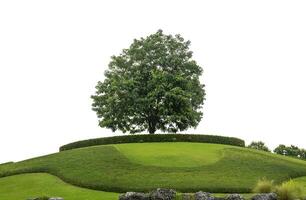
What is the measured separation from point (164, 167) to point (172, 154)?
3.45m

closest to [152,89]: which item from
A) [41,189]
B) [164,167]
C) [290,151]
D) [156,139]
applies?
[156,139]

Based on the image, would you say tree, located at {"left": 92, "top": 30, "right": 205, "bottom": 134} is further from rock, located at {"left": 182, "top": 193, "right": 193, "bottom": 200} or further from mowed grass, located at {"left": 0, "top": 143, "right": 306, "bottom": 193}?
rock, located at {"left": 182, "top": 193, "right": 193, "bottom": 200}

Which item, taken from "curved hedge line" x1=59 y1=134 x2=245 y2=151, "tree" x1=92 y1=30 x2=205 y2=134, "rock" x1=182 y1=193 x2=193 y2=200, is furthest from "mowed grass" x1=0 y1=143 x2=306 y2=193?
"tree" x1=92 y1=30 x2=205 y2=134

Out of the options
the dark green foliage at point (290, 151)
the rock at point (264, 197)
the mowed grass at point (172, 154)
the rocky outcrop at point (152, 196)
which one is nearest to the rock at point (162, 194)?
the rocky outcrop at point (152, 196)

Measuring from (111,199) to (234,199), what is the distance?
8.14 meters

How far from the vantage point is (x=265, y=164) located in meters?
43.9

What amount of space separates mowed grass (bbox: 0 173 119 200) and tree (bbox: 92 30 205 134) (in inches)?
Result: 805

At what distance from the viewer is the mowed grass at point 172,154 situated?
41781 mm

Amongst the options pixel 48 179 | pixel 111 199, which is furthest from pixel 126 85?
pixel 111 199

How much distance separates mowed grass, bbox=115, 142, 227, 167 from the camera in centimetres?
4178

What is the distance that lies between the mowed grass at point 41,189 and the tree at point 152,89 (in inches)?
805

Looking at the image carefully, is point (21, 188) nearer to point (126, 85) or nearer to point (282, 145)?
point (126, 85)

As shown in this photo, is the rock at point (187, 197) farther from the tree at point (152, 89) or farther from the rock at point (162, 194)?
the tree at point (152, 89)

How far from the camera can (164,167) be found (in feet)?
132
